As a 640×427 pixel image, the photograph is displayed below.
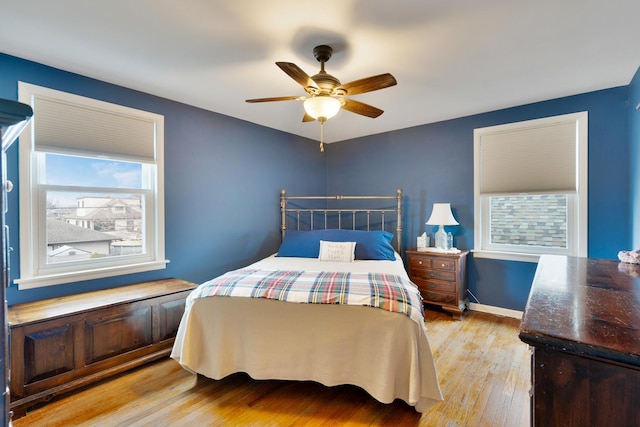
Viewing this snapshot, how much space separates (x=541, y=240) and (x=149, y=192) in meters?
4.21

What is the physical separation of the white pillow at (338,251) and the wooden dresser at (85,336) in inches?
56.9

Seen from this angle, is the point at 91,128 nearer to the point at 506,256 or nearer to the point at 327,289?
the point at 327,289

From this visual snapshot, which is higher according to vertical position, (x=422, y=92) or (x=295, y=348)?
(x=422, y=92)

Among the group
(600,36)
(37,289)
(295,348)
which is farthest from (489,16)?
(37,289)

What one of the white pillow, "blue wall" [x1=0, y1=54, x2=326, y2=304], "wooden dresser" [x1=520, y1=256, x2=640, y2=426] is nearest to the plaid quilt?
the white pillow

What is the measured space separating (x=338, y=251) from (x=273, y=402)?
1.66m

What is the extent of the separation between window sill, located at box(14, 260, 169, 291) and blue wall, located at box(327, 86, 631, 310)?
2.91 meters

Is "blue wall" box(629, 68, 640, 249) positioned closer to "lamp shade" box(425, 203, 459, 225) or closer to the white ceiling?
the white ceiling

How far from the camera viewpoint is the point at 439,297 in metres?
3.37

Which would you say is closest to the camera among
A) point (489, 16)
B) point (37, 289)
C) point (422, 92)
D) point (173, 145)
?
point (489, 16)

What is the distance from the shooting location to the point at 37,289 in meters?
2.27

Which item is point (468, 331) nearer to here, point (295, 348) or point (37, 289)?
point (295, 348)

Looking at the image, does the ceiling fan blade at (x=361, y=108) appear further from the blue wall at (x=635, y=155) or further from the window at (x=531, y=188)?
the blue wall at (x=635, y=155)

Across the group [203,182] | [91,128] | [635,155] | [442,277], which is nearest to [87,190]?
[91,128]
